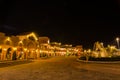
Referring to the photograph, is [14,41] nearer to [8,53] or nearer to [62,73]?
[8,53]

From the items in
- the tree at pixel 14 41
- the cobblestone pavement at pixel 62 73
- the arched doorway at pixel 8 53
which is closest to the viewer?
the cobblestone pavement at pixel 62 73

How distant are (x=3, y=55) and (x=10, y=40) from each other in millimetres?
4817

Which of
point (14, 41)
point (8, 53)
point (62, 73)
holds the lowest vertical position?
point (62, 73)

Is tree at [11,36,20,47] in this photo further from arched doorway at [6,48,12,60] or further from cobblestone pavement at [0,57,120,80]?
cobblestone pavement at [0,57,120,80]

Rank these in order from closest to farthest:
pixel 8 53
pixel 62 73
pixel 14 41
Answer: pixel 62 73
pixel 8 53
pixel 14 41

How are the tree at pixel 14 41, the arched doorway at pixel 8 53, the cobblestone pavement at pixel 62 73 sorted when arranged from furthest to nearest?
the tree at pixel 14 41 → the arched doorway at pixel 8 53 → the cobblestone pavement at pixel 62 73

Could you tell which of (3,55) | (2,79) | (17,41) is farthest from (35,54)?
(2,79)

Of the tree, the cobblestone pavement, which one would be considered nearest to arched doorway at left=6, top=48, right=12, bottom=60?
the tree

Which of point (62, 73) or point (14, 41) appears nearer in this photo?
point (62, 73)

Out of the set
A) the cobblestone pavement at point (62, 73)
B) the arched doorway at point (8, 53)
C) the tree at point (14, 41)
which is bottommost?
the cobblestone pavement at point (62, 73)

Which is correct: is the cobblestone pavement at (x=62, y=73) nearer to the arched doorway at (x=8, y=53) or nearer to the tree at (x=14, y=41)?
the arched doorway at (x=8, y=53)

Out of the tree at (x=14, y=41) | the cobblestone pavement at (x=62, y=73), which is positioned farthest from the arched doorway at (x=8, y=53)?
the cobblestone pavement at (x=62, y=73)

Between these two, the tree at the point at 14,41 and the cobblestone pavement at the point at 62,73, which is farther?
the tree at the point at 14,41

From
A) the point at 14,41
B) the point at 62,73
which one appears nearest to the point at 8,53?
the point at 14,41
